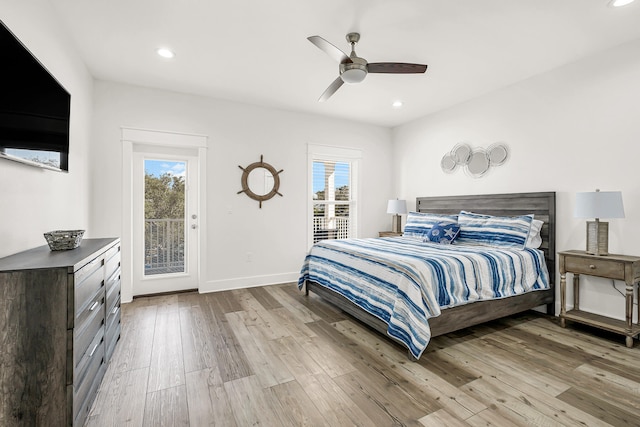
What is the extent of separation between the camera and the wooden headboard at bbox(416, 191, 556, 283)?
11.0 ft

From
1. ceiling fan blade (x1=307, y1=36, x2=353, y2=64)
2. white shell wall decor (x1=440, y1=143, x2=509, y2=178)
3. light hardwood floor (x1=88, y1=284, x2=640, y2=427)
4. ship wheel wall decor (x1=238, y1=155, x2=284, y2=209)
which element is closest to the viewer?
light hardwood floor (x1=88, y1=284, x2=640, y2=427)

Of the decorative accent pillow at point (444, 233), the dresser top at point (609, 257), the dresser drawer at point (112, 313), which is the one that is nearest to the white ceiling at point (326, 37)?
the decorative accent pillow at point (444, 233)

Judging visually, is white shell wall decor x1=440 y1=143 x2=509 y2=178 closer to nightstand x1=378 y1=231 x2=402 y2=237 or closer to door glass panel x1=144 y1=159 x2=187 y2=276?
nightstand x1=378 y1=231 x2=402 y2=237

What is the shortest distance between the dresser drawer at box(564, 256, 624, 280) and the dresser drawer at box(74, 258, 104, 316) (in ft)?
12.4

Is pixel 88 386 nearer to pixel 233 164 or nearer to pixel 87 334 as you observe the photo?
pixel 87 334

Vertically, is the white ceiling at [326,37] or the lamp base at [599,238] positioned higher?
the white ceiling at [326,37]

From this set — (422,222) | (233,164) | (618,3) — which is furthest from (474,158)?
(233,164)

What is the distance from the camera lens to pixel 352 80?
103 inches

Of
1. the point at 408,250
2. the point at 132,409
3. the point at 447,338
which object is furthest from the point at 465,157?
the point at 132,409

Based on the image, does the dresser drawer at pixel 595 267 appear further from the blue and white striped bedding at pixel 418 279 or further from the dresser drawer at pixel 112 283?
the dresser drawer at pixel 112 283

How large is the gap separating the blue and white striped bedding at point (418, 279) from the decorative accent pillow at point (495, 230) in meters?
0.15

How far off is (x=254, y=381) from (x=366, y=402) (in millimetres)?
747

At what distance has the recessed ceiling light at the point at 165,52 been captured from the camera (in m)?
2.93

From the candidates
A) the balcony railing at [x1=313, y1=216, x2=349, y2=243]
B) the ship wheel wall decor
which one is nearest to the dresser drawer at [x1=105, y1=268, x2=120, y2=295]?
the ship wheel wall decor
